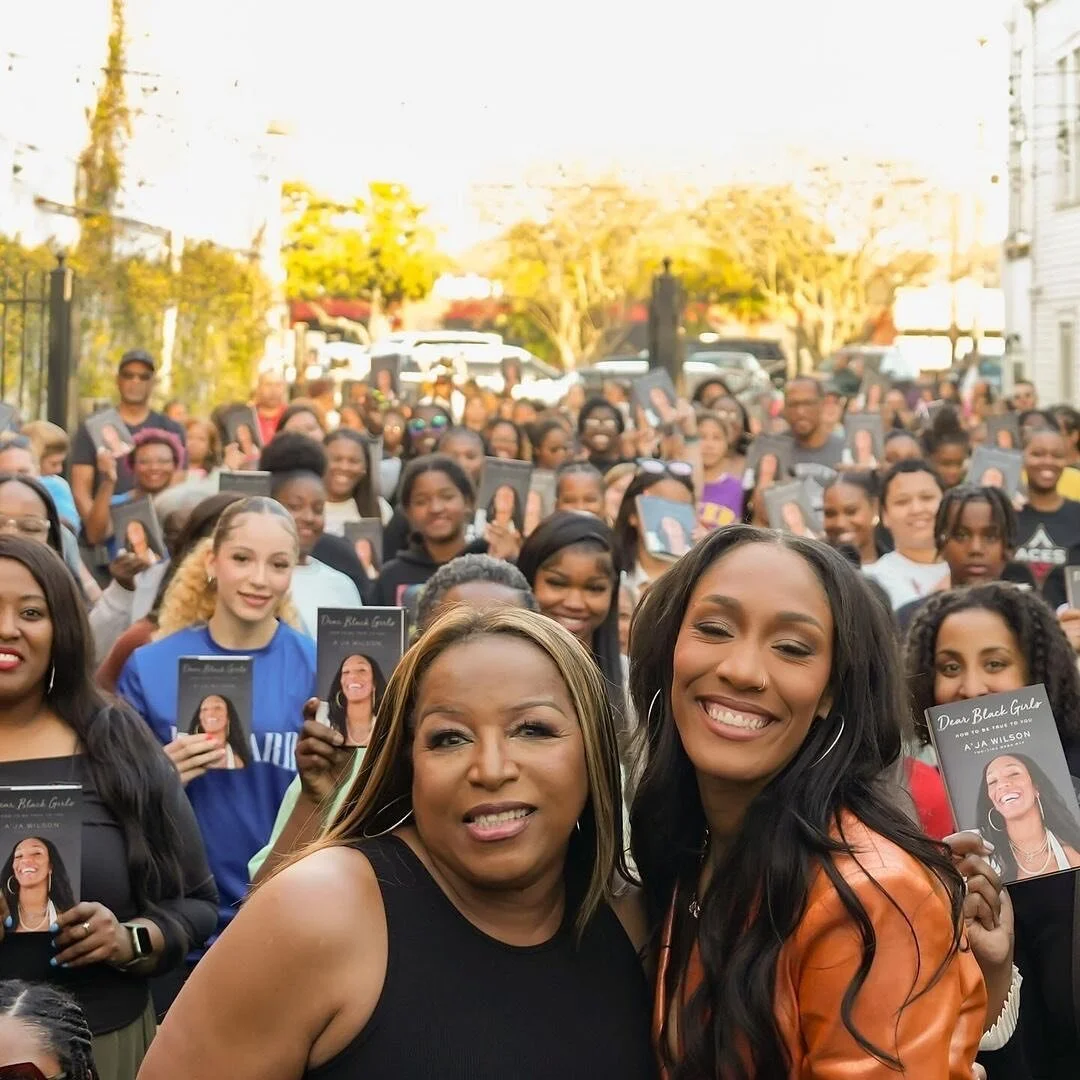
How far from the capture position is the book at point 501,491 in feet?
30.5

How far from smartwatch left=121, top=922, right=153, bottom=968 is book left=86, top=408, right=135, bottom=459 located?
6799 mm

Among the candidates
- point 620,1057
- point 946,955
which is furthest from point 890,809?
point 620,1057

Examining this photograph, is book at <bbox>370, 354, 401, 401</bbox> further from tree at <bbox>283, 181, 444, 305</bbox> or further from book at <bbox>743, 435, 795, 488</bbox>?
tree at <bbox>283, 181, 444, 305</bbox>

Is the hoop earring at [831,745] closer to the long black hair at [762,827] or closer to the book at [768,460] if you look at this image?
the long black hair at [762,827]

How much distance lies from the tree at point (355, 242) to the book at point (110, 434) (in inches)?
1475

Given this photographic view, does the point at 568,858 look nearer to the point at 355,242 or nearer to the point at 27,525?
the point at 27,525

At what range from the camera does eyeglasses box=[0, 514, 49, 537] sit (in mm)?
6434

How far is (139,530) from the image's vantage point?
7742mm

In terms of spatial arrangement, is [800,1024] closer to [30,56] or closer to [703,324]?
[30,56]

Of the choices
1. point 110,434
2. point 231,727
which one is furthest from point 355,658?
point 110,434

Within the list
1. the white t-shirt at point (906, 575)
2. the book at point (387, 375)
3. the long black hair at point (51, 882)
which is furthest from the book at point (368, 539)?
the book at point (387, 375)

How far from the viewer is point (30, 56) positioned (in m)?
19.3

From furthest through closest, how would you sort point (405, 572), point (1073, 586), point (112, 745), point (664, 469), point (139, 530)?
point (664, 469)
point (405, 572)
point (139, 530)
point (1073, 586)
point (112, 745)

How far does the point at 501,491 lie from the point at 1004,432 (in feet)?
19.5
